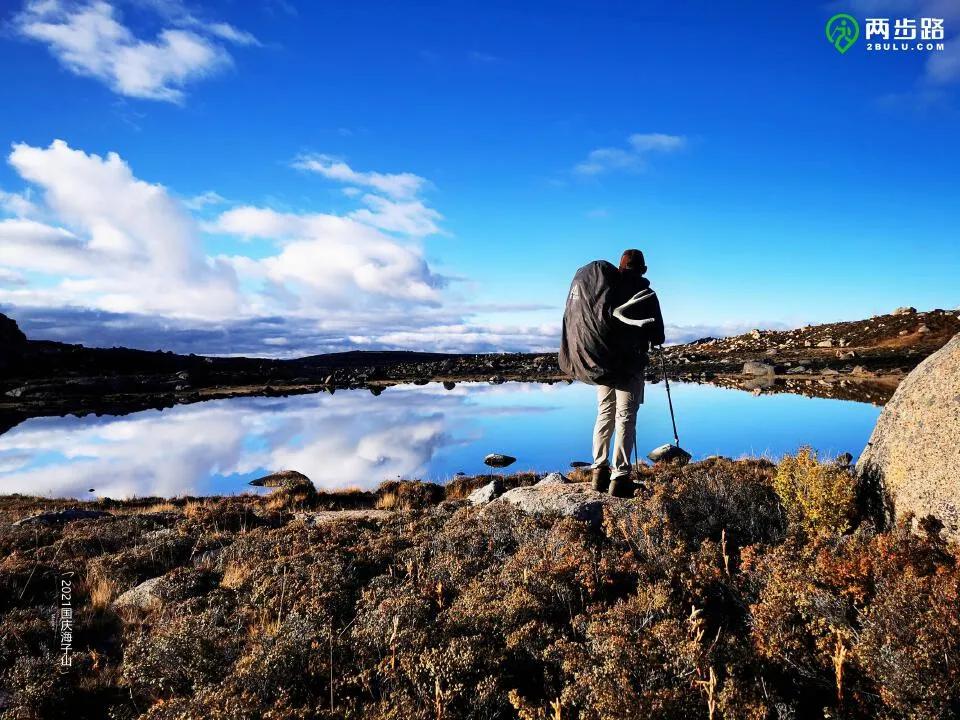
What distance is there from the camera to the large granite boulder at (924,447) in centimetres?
566

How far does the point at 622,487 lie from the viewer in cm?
838

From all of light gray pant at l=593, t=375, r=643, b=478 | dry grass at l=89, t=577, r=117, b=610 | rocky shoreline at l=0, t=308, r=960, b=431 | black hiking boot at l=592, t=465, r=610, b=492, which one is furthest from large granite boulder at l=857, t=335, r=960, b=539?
rocky shoreline at l=0, t=308, r=960, b=431

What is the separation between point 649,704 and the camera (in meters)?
3.74

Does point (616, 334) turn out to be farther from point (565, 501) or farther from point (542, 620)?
point (542, 620)

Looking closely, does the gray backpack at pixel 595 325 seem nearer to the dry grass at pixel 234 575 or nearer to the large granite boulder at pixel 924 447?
the large granite boulder at pixel 924 447

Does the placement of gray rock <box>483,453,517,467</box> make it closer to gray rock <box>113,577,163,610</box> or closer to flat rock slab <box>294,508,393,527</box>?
flat rock slab <box>294,508,393,527</box>

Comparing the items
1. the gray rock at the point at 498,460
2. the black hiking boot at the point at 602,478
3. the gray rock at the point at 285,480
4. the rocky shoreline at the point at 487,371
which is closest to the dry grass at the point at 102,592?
the black hiking boot at the point at 602,478

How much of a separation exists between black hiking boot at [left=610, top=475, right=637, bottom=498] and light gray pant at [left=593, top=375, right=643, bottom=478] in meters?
0.08

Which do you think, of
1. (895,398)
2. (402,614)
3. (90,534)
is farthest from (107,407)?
(895,398)

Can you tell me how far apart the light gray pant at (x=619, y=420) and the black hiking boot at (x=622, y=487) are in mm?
84

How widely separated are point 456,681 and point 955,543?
5.07 meters

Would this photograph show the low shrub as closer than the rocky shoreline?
Yes

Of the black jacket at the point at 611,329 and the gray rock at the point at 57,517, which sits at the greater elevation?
the black jacket at the point at 611,329

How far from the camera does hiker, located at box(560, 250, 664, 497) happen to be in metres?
7.73
